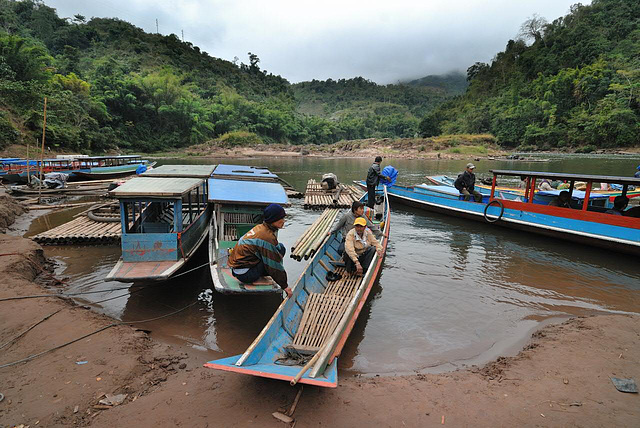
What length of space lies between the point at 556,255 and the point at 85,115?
4493 cm

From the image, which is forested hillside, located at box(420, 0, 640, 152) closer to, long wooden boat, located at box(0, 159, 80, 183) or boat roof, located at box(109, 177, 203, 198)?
boat roof, located at box(109, 177, 203, 198)

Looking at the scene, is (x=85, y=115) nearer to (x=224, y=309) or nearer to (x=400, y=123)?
(x=224, y=309)

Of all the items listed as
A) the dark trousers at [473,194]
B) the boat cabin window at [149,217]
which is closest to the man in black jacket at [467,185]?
the dark trousers at [473,194]

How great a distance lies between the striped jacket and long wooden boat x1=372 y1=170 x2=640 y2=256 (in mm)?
8998

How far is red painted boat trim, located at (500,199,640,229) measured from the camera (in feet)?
29.6

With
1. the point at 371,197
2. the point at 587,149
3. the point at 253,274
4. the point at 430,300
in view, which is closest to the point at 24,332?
the point at 253,274

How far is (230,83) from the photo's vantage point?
91.1 metres

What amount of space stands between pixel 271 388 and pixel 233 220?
5.30 m

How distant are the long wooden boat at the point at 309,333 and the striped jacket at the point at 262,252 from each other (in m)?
0.46

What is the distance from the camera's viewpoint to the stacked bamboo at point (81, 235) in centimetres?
938

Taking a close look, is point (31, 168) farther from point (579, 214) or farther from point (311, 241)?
point (579, 214)

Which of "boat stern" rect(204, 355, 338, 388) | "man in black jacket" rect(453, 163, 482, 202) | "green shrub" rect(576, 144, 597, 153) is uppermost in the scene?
"green shrub" rect(576, 144, 597, 153)

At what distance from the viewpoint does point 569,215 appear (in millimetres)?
10203

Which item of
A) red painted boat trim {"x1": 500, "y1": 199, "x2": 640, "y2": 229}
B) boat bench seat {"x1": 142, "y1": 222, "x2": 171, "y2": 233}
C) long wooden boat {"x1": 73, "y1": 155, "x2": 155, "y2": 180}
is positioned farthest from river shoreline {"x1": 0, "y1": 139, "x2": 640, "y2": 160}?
boat bench seat {"x1": 142, "y1": 222, "x2": 171, "y2": 233}
